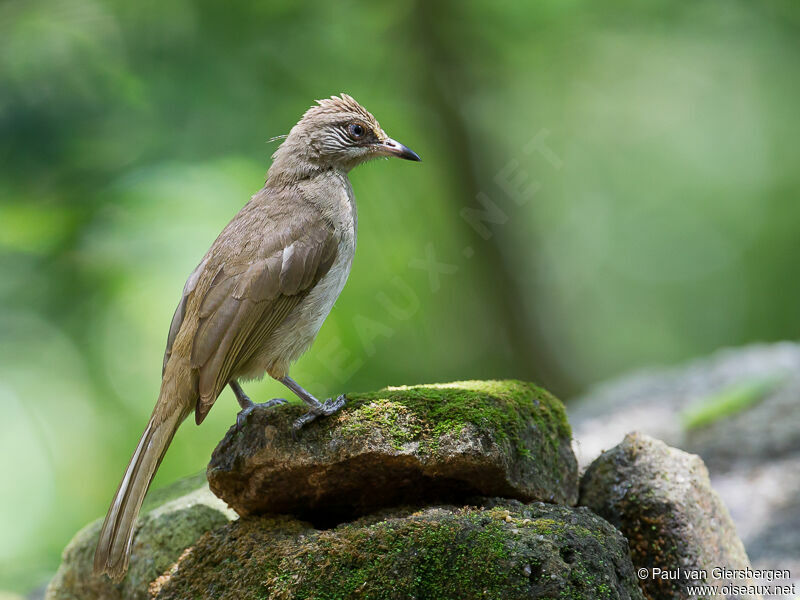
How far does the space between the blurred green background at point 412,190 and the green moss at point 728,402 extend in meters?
2.91

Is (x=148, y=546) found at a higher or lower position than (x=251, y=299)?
lower

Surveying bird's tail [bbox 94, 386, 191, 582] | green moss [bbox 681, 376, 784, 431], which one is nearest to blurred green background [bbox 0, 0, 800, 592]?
green moss [bbox 681, 376, 784, 431]

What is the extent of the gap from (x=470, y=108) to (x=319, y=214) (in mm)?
5772

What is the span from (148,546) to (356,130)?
246 cm

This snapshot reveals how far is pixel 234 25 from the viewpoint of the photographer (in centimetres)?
833

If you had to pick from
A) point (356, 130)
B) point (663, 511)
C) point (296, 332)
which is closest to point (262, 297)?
point (296, 332)

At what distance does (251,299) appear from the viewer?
143 inches

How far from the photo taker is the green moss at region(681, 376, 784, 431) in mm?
6855

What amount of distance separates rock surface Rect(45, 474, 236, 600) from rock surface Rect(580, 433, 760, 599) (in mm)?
1939

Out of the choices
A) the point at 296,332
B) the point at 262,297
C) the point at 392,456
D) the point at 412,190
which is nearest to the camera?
the point at 392,456

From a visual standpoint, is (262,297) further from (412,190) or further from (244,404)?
(412,190)

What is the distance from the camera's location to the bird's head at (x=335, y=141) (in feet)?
14.1

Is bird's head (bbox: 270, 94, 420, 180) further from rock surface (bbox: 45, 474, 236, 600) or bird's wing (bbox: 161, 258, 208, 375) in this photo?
rock surface (bbox: 45, 474, 236, 600)

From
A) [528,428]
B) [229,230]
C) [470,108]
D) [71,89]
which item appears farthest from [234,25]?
[528,428]
